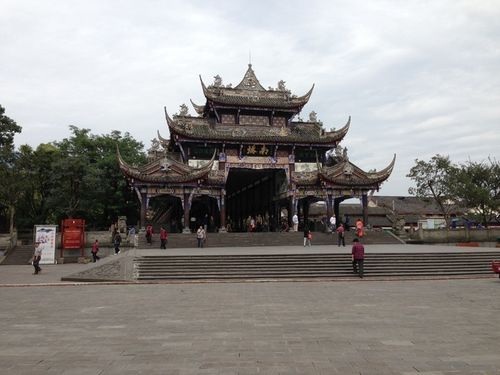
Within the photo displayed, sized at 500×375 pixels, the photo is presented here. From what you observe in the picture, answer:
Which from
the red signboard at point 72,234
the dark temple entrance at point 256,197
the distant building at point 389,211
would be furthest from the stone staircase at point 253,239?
the distant building at point 389,211

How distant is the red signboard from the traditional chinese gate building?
14.3ft

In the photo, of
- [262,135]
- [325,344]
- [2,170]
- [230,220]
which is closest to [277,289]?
[325,344]

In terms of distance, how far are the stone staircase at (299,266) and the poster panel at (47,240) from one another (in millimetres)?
9470

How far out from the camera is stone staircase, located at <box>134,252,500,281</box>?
1806cm

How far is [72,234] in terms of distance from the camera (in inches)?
1107

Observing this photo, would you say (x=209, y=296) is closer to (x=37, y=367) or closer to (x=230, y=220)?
(x=37, y=367)

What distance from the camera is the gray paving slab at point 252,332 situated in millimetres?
5801

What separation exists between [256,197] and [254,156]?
29.2ft

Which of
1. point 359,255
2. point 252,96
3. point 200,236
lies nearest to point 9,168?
point 200,236

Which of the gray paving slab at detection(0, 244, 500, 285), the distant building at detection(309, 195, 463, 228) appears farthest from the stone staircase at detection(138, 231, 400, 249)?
the distant building at detection(309, 195, 463, 228)

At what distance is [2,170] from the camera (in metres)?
34.0

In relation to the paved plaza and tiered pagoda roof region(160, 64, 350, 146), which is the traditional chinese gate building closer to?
tiered pagoda roof region(160, 64, 350, 146)

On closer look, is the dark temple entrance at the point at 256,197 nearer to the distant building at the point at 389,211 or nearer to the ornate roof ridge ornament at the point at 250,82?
the ornate roof ridge ornament at the point at 250,82

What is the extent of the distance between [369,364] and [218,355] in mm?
2085
